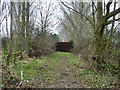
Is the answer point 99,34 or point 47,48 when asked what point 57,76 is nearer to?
point 99,34

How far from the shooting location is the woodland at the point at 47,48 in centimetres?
420

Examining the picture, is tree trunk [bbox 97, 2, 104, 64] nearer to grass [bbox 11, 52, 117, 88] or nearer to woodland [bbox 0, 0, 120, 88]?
woodland [bbox 0, 0, 120, 88]

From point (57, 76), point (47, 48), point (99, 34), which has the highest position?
point (99, 34)

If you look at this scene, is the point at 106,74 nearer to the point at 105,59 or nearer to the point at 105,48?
the point at 105,59

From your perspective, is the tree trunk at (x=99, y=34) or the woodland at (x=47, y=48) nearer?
the woodland at (x=47, y=48)

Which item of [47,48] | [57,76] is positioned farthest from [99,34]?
[47,48]

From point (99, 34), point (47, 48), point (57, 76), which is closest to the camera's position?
point (57, 76)

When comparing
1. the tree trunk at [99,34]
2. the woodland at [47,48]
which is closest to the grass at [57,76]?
the woodland at [47,48]

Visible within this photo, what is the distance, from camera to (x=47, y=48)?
1280 cm

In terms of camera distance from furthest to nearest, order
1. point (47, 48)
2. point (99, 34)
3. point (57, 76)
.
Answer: point (47, 48) → point (99, 34) → point (57, 76)

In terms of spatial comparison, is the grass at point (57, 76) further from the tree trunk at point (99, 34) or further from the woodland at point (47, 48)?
the tree trunk at point (99, 34)

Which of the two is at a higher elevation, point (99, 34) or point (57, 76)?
point (99, 34)

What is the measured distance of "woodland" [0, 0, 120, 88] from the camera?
13.8 feet

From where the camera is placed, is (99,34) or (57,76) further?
(99,34)
